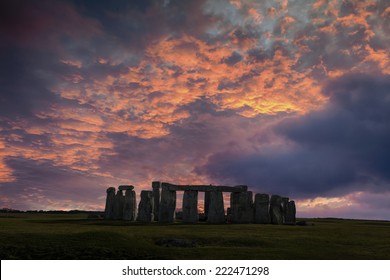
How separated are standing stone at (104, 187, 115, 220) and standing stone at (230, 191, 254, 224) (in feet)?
40.7

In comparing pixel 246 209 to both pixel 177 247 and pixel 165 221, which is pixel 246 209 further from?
pixel 177 247

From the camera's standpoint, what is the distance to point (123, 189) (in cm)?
4709

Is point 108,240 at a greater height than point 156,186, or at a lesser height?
lesser

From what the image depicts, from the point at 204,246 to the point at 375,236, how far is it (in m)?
12.9

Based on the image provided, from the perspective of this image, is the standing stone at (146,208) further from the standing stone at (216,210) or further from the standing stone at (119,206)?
the standing stone at (216,210)

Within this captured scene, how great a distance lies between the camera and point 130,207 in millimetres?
45844

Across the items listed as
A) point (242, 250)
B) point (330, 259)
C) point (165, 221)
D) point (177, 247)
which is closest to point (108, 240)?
point (177, 247)

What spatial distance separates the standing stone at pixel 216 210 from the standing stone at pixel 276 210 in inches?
187

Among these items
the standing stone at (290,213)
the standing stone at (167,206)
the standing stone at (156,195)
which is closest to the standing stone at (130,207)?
the standing stone at (156,195)

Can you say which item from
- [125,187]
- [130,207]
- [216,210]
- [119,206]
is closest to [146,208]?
[130,207]

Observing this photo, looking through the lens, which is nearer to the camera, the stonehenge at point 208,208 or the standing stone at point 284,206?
the stonehenge at point 208,208

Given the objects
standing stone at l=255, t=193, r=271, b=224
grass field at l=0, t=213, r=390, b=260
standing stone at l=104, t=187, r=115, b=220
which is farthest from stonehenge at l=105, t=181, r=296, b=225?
grass field at l=0, t=213, r=390, b=260

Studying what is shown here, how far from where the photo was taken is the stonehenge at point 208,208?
42781mm
